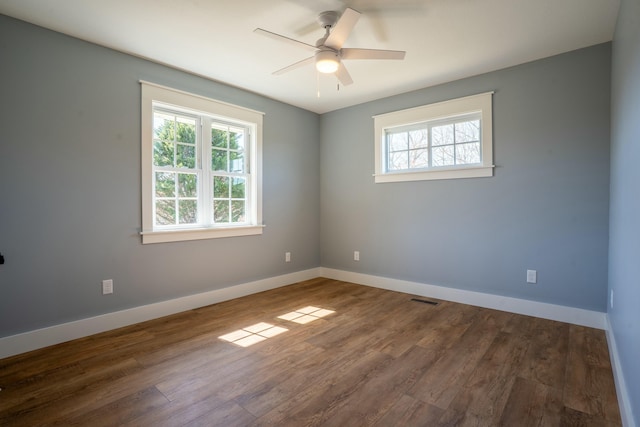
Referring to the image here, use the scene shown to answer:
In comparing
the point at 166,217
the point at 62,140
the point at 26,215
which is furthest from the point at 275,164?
the point at 26,215

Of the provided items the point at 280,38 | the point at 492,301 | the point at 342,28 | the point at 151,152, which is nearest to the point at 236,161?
the point at 151,152

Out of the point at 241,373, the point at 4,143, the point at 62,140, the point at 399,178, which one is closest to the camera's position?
the point at 241,373

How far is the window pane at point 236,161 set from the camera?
391cm

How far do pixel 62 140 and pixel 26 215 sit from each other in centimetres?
65

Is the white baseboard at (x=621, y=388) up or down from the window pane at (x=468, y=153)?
down

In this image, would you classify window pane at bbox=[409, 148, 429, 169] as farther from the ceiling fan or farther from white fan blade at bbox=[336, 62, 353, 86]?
the ceiling fan

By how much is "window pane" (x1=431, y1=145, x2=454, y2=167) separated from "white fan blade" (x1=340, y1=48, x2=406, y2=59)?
5.46ft

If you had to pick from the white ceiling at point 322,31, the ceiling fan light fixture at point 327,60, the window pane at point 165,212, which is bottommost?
the window pane at point 165,212

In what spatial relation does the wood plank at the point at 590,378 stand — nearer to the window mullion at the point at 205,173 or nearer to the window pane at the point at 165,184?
the window mullion at the point at 205,173

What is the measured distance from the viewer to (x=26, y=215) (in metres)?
2.45

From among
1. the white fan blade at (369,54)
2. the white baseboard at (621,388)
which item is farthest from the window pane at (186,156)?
the white baseboard at (621,388)

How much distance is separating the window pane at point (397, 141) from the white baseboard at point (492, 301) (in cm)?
176

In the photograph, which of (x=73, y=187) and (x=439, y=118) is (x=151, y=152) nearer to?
(x=73, y=187)

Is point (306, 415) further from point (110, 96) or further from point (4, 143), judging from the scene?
point (110, 96)
